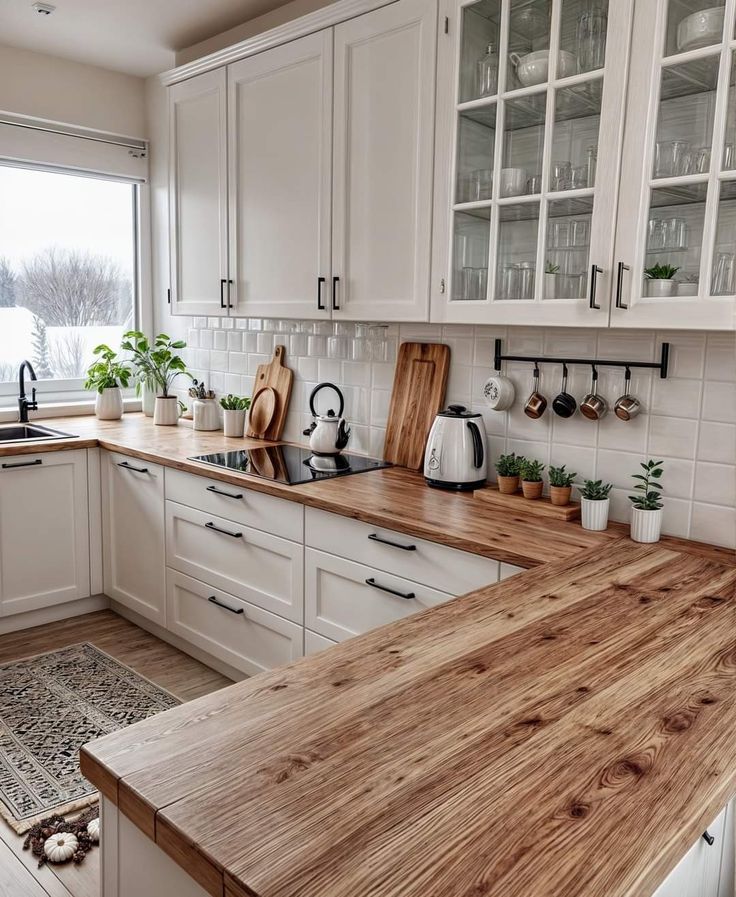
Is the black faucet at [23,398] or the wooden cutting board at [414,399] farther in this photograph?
the black faucet at [23,398]

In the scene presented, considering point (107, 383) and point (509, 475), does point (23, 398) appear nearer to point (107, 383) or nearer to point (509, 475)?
point (107, 383)

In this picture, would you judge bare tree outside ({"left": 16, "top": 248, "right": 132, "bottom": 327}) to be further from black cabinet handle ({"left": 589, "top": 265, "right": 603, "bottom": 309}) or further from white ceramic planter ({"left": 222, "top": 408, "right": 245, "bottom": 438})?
black cabinet handle ({"left": 589, "top": 265, "right": 603, "bottom": 309})

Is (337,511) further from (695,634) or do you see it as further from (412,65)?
(412,65)

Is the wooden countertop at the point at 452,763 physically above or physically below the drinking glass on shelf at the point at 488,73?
below

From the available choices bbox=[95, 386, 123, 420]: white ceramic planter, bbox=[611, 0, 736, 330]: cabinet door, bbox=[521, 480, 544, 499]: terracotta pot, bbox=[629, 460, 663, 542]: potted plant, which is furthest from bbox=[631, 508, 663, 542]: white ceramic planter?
bbox=[95, 386, 123, 420]: white ceramic planter

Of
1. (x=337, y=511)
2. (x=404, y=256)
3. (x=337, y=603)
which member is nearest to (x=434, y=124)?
Result: (x=404, y=256)

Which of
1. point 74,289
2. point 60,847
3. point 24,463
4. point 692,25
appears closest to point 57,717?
point 60,847

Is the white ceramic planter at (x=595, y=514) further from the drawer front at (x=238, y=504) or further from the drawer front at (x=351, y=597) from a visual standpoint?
the drawer front at (x=238, y=504)

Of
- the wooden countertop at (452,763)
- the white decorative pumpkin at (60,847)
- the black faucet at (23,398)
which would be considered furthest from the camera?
the black faucet at (23,398)

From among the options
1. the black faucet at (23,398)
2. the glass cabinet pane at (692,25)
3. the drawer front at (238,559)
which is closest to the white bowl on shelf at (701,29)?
the glass cabinet pane at (692,25)

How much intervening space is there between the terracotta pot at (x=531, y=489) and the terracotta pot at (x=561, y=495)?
0.07 meters

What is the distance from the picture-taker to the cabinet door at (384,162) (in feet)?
8.00

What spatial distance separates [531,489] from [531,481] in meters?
0.02

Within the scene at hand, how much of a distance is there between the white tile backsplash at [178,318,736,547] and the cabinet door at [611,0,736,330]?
29 centimetres
